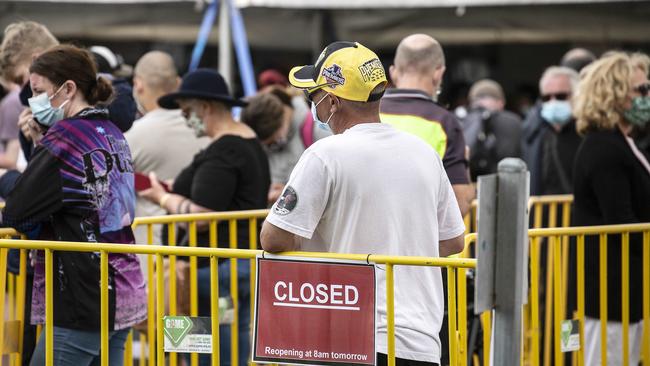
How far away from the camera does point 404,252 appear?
12.4 feet

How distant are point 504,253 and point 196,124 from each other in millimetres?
3437

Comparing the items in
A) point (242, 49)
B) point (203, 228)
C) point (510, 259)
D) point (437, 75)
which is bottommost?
point (203, 228)

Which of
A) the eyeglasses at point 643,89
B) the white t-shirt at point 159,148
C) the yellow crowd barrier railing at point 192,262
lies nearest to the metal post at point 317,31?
the white t-shirt at point 159,148

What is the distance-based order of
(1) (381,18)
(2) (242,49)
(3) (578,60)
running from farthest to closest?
(1) (381,18) → (2) (242,49) → (3) (578,60)

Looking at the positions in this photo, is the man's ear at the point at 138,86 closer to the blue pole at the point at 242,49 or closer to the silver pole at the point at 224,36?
the blue pole at the point at 242,49

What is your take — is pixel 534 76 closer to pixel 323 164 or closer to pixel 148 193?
pixel 148 193

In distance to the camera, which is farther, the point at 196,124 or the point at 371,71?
the point at 196,124

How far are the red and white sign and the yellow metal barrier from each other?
0.05m

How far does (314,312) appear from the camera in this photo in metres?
3.79

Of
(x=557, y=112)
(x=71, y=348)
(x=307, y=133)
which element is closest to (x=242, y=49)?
(x=307, y=133)

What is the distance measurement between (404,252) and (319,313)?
0.35 m

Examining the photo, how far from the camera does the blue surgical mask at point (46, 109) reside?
4.56m

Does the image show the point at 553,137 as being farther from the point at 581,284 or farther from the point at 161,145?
the point at 581,284

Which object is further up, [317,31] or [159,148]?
[317,31]
